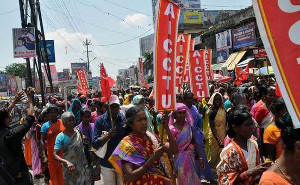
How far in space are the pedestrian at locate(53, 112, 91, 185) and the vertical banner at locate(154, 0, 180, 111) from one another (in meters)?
1.69

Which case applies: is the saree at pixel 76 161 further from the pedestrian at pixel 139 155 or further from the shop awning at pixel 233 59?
the shop awning at pixel 233 59

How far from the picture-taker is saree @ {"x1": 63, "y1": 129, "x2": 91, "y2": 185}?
4684mm

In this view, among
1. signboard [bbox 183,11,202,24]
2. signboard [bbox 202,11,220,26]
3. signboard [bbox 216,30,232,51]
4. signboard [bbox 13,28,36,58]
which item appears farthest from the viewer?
signboard [bbox 202,11,220,26]

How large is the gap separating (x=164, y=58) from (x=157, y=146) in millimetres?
900

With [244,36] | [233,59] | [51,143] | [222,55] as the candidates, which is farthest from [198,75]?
[222,55]

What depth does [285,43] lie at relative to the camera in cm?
164

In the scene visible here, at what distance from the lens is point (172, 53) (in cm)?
361

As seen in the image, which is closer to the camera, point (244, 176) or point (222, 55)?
point (244, 176)

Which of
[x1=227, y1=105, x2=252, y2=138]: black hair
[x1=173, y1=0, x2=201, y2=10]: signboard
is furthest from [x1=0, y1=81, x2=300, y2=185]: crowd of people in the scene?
[x1=173, y1=0, x2=201, y2=10]: signboard

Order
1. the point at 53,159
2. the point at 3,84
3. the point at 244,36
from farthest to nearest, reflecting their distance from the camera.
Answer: the point at 3,84
the point at 244,36
the point at 53,159

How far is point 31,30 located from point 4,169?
10282 mm

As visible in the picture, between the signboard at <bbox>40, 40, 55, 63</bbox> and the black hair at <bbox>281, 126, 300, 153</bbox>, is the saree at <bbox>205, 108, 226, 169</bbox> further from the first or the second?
the signboard at <bbox>40, 40, 55, 63</bbox>

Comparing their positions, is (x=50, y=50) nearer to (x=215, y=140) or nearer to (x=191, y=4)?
(x=215, y=140)

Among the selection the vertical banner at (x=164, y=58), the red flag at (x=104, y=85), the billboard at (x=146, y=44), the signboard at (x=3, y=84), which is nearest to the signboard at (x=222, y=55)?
the red flag at (x=104, y=85)
